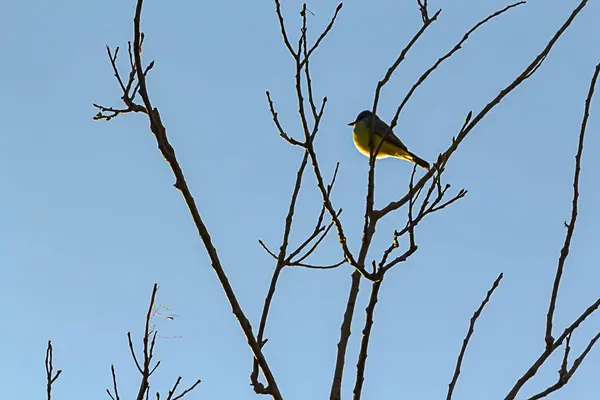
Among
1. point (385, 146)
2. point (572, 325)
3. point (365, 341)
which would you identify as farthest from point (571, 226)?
point (385, 146)

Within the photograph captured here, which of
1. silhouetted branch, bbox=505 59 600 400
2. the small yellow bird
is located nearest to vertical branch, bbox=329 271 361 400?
silhouetted branch, bbox=505 59 600 400

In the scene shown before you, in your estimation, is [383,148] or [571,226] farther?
[383,148]

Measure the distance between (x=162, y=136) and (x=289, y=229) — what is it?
0.78 m

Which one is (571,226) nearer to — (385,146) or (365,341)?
(365,341)

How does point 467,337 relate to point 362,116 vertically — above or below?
below

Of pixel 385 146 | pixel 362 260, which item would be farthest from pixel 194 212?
pixel 385 146

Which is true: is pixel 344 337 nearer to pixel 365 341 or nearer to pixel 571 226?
pixel 365 341

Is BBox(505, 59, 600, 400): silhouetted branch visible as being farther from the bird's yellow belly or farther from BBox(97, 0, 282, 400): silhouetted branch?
the bird's yellow belly

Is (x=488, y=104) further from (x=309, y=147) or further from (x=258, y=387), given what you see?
(x=258, y=387)

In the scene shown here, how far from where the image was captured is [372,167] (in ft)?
8.87

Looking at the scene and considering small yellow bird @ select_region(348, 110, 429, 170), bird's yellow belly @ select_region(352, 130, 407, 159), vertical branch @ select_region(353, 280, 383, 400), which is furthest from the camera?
bird's yellow belly @ select_region(352, 130, 407, 159)

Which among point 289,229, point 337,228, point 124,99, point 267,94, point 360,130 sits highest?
point 360,130

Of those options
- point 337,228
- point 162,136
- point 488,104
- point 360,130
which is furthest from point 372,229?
point 360,130

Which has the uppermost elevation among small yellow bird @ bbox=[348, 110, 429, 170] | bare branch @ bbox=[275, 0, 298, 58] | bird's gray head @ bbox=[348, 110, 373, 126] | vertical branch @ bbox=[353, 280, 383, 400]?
bird's gray head @ bbox=[348, 110, 373, 126]
